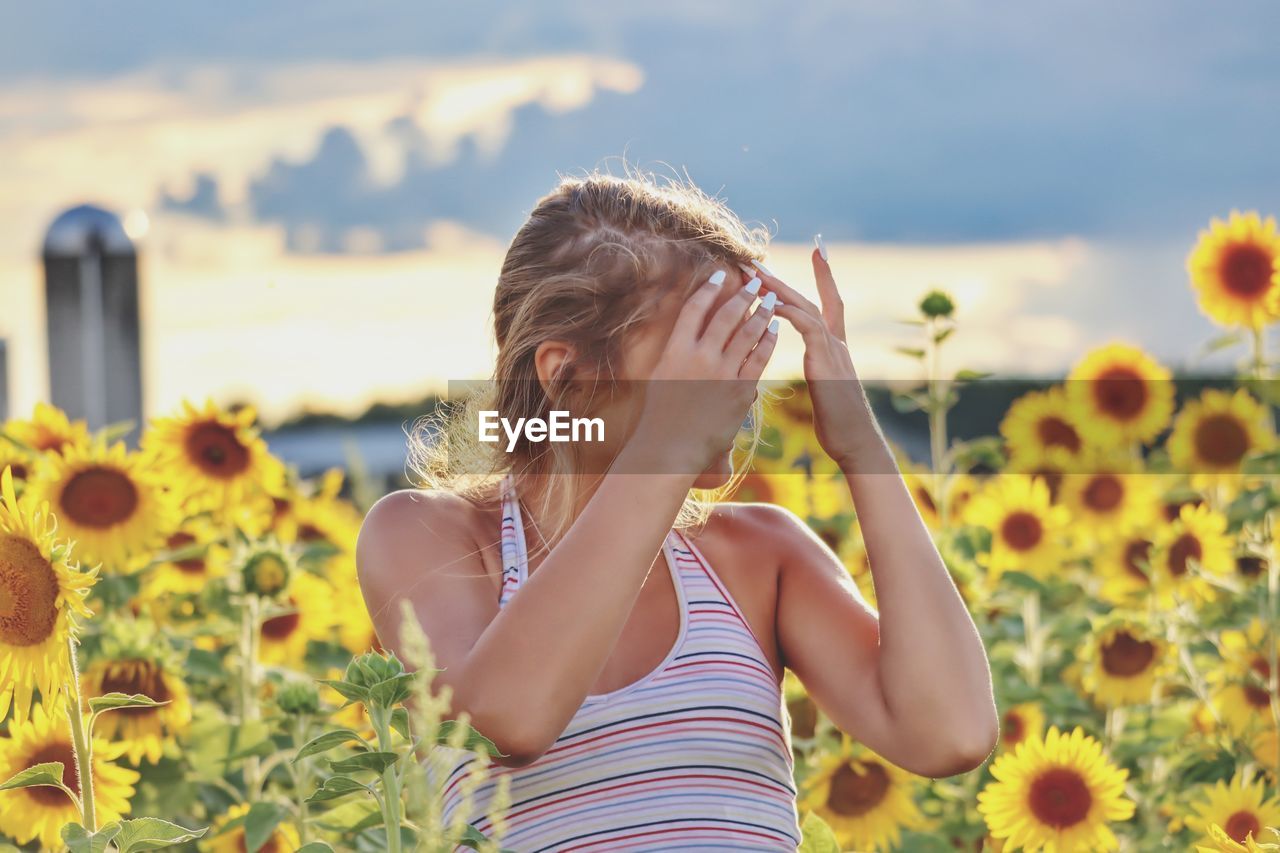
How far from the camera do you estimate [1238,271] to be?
315 centimetres

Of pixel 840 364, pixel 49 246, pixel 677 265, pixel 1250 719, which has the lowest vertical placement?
pixel 1250 719

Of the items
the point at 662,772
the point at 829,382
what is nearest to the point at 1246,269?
the point at 829,382

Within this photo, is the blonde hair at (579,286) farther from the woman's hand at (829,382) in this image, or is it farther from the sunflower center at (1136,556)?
the sunflower center at (1136,556)

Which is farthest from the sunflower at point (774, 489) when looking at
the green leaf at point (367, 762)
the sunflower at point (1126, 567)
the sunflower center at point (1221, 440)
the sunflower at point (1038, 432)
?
the green leaf at point (367, 762)

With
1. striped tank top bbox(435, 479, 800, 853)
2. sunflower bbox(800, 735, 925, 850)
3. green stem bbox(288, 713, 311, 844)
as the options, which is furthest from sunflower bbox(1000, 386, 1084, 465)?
green stem bbox(288, 713, 311, 844)

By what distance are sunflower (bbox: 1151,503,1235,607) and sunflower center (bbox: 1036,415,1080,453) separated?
62 cm

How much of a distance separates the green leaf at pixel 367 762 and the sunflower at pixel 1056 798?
120 centimetres

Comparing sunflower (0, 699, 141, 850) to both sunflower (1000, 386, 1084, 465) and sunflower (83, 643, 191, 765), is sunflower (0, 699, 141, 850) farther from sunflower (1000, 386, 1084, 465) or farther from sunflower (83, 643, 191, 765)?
sunflower (1000, 386, 1084, 465)

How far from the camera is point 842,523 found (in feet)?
10.9

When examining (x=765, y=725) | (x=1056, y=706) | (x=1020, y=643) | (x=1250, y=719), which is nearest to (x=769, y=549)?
(x=765, y=725)

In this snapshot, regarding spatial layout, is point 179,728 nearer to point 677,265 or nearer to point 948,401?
point 677,265

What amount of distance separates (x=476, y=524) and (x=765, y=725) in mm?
446

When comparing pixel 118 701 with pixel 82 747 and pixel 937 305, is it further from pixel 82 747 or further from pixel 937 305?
pixel 937 305

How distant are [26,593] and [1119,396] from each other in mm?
2871
